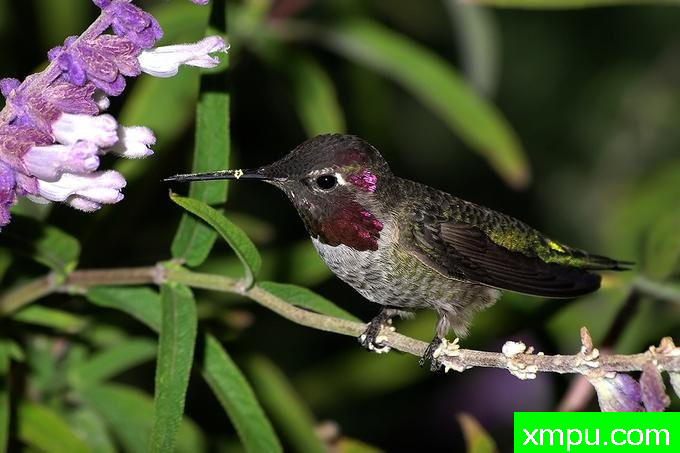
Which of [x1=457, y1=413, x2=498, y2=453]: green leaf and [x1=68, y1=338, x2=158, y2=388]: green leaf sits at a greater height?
[x1=68, y1=338, x2=158, y2=388]: green leaf

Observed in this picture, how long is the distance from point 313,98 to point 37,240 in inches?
54.4

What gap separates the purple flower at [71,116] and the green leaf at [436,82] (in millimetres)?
1855

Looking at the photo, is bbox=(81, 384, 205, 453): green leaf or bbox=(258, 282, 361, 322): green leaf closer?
bbox=(258, 282, 361, 322): green leaf

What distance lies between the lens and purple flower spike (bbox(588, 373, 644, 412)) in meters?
1.77

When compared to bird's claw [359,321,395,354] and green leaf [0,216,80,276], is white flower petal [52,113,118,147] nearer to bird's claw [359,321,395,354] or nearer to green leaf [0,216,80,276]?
green leaf [0,216,80,276]

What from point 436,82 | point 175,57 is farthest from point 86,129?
point 436,82

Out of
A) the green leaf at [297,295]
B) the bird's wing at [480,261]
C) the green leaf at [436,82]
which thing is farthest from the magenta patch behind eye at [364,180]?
the green leaf at [436,82]

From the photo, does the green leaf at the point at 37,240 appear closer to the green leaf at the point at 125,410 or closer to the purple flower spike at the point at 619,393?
the green leaf at the point at 125,410

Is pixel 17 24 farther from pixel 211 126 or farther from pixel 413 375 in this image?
pixel 413 375

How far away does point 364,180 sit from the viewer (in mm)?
2273

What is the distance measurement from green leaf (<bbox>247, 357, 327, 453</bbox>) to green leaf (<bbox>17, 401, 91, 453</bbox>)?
2.14 feet

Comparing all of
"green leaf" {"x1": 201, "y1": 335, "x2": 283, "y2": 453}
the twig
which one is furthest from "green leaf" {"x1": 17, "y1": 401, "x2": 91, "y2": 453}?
"green leaf" {"x1": 201, "y1": 335, "x2": 283, "y2": 453}

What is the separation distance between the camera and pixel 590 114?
224 inches

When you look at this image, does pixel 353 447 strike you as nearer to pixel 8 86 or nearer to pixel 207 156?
pixel 207 156
